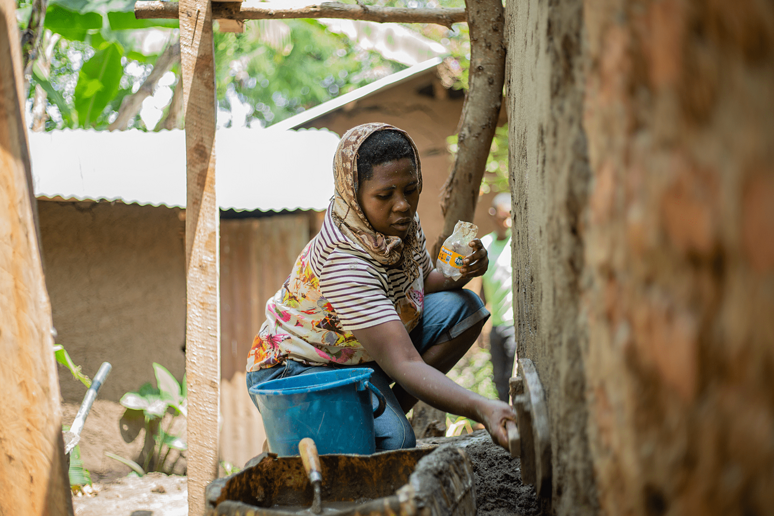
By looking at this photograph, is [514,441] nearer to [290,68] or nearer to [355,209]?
[355,209]

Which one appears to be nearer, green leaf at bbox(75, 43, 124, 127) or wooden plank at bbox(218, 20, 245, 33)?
wooden plank at bbox(218, 20, 245, 33)

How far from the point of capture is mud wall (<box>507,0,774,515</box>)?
32.2 inches

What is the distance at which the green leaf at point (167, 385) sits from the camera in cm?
540

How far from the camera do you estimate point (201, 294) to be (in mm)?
3012

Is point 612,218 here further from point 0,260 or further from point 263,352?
point 263,352

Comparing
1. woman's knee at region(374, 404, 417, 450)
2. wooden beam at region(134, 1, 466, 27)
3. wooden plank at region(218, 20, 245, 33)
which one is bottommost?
woman's knee at region(374, 404, 417, 450)

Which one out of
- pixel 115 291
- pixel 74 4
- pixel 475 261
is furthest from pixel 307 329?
pixel 74 4

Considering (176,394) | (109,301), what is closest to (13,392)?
(176,394)

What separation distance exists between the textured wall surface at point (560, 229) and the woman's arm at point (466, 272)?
57 centimetres

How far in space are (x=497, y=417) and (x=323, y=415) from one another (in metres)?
0.53

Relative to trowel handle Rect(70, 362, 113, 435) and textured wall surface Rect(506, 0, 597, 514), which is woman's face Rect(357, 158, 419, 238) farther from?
trowel handle Rect(70, 362, 113, 435)

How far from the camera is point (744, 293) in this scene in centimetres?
82

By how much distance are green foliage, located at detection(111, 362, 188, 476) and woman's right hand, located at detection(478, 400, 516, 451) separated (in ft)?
14.2

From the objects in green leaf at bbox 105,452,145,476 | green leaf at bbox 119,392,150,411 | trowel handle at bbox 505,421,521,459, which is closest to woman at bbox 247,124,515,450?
trowel handle at bbox 505,421,521,459
